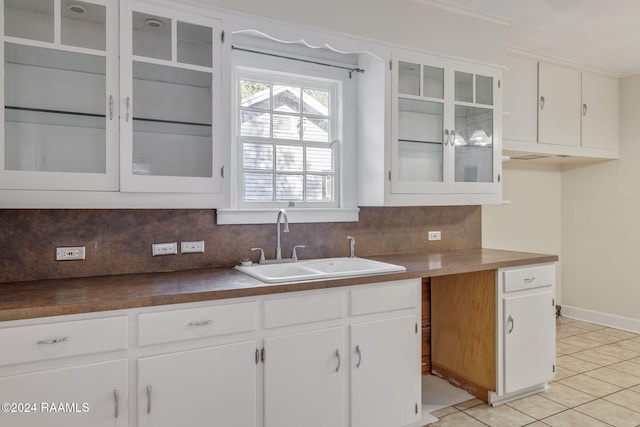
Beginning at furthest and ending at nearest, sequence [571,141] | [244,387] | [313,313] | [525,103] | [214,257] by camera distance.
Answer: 1. [571,141]
2. [525,103]
3. [214,257]
4. [313,313]
5. [244,387]

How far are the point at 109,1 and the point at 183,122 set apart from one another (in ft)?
2.01

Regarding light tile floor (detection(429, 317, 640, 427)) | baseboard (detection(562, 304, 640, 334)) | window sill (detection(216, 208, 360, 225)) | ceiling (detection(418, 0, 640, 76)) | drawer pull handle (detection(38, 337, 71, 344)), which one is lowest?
light tile floor (detection(429, 317, 640, 427))

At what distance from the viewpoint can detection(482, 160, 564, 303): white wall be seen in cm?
397

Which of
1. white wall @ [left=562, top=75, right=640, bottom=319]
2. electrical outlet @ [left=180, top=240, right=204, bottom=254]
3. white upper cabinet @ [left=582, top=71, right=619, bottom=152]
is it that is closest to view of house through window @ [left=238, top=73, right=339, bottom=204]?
electrical outlet @ [left=180, top=240, right=204, bottom=254]

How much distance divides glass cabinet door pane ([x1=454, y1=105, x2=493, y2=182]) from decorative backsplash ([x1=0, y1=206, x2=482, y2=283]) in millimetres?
427

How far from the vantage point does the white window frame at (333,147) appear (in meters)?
2.59

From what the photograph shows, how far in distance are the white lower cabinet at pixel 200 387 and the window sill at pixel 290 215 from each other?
0.86 m

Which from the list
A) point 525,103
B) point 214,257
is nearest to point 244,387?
point 214,257

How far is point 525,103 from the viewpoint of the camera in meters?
3.57

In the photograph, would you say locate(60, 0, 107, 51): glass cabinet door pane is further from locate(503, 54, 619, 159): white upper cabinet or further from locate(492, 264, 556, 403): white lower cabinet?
locate(503, 54, 619, 159): white upper cabinet

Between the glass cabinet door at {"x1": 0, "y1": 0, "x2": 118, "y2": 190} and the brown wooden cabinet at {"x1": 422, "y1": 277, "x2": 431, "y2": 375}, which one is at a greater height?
the glass cabinet door at {"x1": 0, "y1": 0, "x2": 118, "y2": 190}

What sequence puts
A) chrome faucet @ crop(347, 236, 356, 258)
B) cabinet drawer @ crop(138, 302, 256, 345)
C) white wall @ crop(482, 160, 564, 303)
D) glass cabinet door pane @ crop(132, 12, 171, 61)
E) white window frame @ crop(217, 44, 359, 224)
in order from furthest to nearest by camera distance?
white wall @ crop(482, 160, 564, 303), chrome faucet @ crop(347, 236, 356, 258), white window frame @ crop(217, 44, 359, 224), glass cabinet door pane @ crop(132, 12, 171, 61), cabinet drawer @ crop(138, 302, 256, 345)

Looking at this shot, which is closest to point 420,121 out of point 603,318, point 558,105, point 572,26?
point 572,26

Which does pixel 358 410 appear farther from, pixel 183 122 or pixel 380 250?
pixel 183 122
